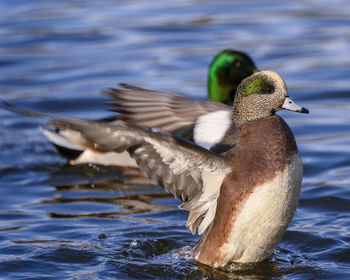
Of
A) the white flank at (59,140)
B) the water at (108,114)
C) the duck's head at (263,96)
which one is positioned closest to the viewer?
the duck's head at (263,96)

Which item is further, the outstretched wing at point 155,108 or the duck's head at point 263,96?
the outstretched wing at point 155,108

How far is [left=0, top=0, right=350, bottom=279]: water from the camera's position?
5.16m

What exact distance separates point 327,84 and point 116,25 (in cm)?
434

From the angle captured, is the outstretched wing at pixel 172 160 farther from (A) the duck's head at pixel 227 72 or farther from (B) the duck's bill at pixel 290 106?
(A) the duck's head at pixel 227 72

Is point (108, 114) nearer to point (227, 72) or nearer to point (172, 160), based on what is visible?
point (227, 72)

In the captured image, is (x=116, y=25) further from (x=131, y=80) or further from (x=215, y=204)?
(x=215, y=204)

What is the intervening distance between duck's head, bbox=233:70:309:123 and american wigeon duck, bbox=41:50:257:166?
84 centimetres

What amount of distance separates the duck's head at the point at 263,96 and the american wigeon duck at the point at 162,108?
0.84 meters

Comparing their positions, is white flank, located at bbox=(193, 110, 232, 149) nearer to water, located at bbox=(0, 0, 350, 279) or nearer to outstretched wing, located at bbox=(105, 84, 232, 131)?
outstretched wing, located at bbox=(105, 84, 232, 131)

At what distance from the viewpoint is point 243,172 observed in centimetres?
451

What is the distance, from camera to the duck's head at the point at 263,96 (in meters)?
4.57

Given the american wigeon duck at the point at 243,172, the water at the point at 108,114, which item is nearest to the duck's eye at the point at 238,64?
the water at the point at 108,114

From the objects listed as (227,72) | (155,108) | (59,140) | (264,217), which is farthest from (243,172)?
(227,72)

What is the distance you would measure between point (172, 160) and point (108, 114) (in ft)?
14.6
